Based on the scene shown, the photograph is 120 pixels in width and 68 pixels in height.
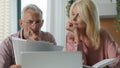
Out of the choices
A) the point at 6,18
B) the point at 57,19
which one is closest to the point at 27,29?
the point at 57,19

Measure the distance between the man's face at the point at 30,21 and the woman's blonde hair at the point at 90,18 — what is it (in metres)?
0.30

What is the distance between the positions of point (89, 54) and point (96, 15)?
27cm

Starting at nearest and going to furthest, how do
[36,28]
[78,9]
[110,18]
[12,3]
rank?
[78,9], [36,28], [110,18], [12,3]

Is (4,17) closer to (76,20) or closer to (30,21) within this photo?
(30,21)

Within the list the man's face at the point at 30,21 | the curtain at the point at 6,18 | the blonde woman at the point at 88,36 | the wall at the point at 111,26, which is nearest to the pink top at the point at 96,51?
the blonde woman at the point at 88,36

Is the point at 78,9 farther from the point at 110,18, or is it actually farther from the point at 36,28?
the point at 110,18

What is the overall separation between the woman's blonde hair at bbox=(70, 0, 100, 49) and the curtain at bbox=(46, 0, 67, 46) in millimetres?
1068

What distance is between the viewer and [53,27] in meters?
2.69

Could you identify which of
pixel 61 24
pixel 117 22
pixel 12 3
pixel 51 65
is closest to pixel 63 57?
pixel 51 65

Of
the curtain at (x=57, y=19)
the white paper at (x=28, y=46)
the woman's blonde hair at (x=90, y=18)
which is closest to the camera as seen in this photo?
the white paper at (x=28, y=46)

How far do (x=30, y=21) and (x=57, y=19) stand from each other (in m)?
1.07

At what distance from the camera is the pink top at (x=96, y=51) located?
156 centimetres

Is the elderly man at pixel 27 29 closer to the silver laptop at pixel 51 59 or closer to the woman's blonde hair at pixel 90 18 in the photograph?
the woman's blonde hair at pixel 90 18

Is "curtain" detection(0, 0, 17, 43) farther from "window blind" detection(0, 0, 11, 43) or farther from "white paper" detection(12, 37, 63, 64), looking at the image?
"white paper" detection(12, 37, 63, 64)
